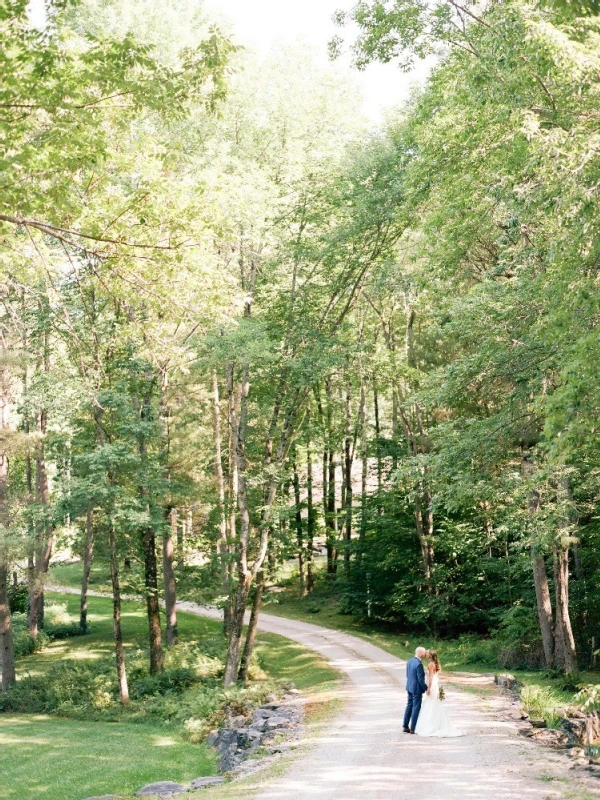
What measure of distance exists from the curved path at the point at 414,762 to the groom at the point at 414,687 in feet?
0.78

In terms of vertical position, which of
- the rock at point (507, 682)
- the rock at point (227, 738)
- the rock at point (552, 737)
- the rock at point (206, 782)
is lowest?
the rock at point (227, 738)

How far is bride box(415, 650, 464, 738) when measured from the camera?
36.8ft

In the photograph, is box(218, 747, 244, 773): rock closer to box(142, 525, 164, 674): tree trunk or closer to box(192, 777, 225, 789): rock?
box(192, 777, 225, 789): rock

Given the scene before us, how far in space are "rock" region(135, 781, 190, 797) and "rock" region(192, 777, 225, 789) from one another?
155 millimetres

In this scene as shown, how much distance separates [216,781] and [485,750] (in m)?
4.02

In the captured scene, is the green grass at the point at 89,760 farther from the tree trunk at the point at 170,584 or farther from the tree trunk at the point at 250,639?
the tree trunk at the point at 170,584

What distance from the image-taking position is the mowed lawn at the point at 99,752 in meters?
12.7

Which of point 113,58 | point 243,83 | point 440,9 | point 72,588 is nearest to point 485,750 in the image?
point 113,58

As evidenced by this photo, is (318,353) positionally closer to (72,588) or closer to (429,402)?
(429,402)

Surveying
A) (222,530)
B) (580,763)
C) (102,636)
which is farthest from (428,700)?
(102,636)

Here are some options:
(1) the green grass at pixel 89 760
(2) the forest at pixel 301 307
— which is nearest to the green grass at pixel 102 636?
(2) the forest at pixel 301 307

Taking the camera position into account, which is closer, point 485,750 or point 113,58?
point 113,58

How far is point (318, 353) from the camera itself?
67.1 ft

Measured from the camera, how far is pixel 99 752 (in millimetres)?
14773
